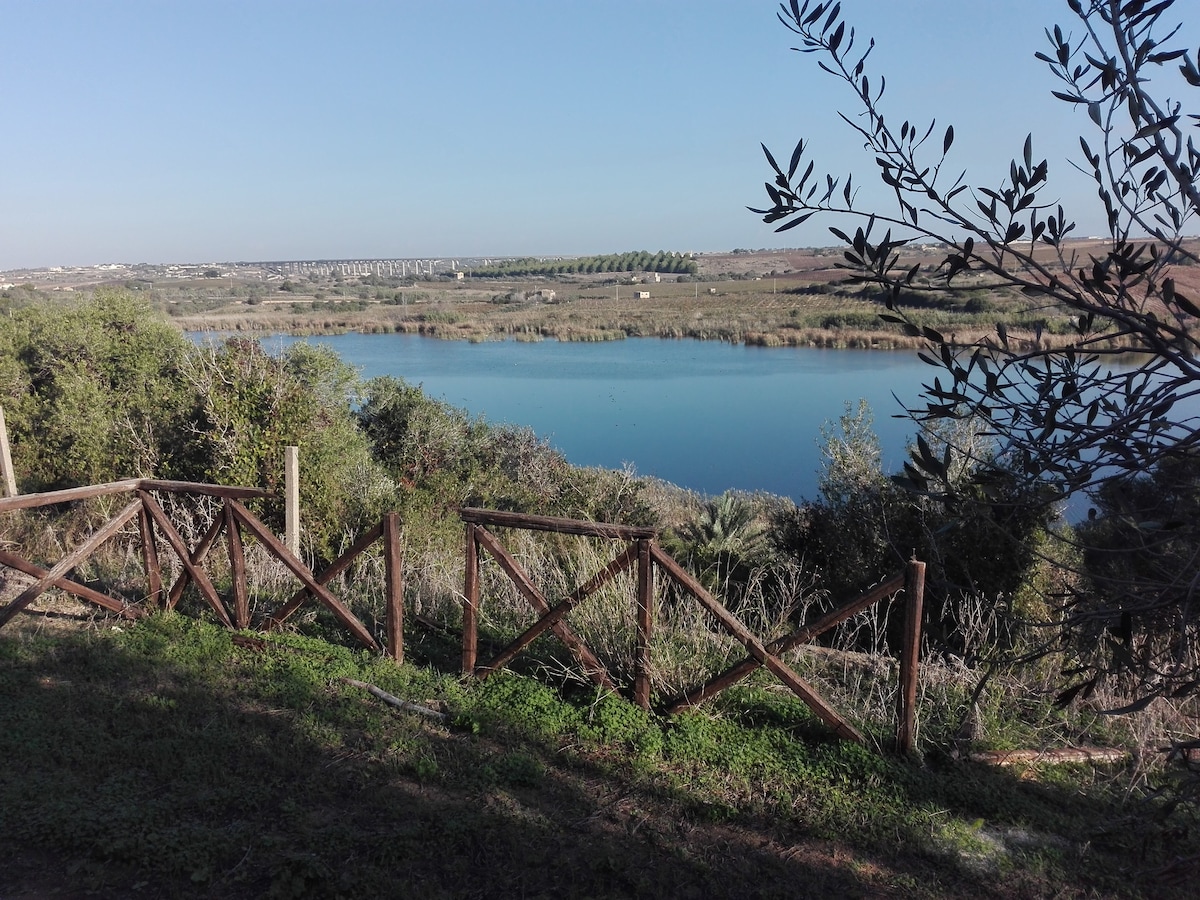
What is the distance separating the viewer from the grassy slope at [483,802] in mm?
3248

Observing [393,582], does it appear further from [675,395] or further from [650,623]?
[675,395]

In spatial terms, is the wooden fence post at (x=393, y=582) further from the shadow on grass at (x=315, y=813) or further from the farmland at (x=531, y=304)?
the farmland at (x=531, y=304)

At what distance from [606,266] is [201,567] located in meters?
94.7

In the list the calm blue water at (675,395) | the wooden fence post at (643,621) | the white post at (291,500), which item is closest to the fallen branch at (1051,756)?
the wooden fence post at (643,621)

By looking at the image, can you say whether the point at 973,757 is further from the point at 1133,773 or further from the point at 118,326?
the point at 118,326

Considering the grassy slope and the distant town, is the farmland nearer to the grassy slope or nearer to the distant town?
the distant town

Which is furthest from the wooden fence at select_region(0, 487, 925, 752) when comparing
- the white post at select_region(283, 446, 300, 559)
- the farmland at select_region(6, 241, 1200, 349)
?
the farmland at select_region(6, 241, 1200, 349)

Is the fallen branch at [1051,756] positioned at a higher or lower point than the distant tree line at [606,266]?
lower

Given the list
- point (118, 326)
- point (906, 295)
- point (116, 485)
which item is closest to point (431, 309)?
point (118, 326)

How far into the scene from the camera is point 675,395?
31.3 metres

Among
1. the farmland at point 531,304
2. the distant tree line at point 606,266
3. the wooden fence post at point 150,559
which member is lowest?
the wooden fence post at point 150,559

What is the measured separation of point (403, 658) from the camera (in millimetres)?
5277

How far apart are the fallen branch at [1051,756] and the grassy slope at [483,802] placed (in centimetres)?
8

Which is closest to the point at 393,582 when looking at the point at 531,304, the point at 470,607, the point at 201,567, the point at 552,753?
the point at 470,607
